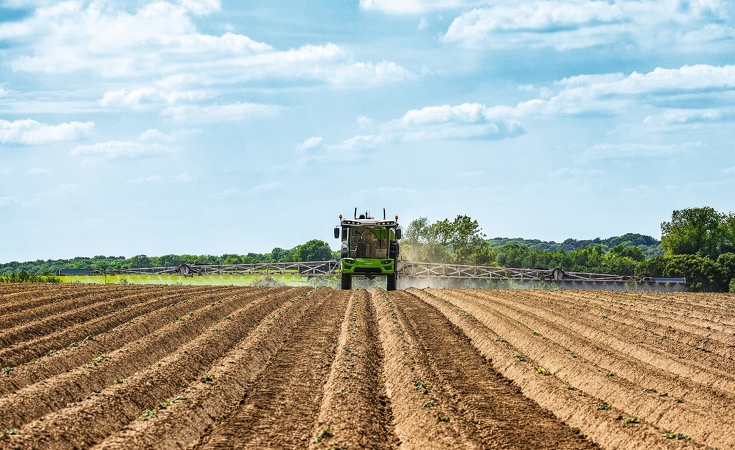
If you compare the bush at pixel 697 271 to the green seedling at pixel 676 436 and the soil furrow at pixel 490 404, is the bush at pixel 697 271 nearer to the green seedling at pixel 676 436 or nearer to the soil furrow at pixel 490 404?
the soil furrow at pixel 490 404

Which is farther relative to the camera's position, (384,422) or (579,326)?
(579,326)

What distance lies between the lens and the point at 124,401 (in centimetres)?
1320

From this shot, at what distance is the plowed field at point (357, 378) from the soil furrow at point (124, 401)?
1.5 inches

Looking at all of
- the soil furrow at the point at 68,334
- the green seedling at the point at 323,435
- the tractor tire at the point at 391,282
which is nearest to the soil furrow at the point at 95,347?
the soil furrow at the point at 68,334

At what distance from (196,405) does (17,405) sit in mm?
2586

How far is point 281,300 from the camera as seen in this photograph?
32.0 m

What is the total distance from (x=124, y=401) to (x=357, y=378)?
412cm

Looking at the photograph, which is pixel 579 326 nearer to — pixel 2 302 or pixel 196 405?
pixel 196 405

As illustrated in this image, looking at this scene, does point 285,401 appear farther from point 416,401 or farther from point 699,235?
point 699,235

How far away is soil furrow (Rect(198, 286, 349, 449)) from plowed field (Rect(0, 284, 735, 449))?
0.15 ft

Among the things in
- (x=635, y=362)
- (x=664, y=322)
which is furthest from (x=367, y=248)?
(x=635, y=362)

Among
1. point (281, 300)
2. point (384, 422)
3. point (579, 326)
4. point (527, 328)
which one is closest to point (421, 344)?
point (527, 328)

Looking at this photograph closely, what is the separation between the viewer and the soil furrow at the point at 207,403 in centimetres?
1126

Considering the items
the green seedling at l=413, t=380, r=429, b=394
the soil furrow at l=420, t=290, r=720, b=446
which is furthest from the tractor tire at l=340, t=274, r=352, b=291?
the green seedling at l=413, t=380, r=429, b=394
